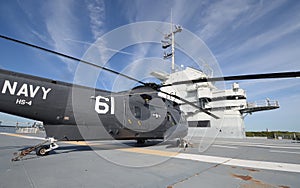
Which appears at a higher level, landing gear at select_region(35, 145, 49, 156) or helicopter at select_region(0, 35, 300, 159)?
helicopter at select_region(0, 35, 300, 159)

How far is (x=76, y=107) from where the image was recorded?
670cm

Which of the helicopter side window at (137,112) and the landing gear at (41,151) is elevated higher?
the helicopter side window at (137,112)

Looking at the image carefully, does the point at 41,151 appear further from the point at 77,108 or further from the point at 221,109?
the point at 221,109

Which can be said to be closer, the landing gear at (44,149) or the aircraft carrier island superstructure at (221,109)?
the landing gear at (44,149)

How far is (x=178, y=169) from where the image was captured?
174 inches

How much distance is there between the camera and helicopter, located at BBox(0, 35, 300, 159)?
5691 millimetres

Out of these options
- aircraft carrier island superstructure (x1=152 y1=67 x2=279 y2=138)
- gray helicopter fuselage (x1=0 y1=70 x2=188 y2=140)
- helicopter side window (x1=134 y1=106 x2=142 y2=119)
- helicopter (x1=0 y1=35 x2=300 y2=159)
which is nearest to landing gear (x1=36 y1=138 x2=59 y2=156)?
helicopter (x1=0 y1=35 x2=300 y2=159)

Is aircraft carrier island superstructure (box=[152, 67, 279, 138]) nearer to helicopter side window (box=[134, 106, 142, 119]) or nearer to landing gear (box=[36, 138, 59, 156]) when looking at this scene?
helicopter side window (box=[134, 106, 142, 119])

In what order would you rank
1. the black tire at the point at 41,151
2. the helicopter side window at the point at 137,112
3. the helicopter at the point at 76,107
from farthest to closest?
the helicopter side window at the point at 137,112, the black tire at the point at 41,151, the helicopter at the point at 76,107

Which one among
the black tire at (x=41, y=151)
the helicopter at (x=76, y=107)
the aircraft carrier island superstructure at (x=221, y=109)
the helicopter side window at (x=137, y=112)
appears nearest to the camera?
the helicopter at (x=76, y=107)

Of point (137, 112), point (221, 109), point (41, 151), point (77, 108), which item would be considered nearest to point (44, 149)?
point (41, 151)

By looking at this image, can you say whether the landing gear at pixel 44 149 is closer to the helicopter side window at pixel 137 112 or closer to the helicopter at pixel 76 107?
the helicopter at pixel 76 107

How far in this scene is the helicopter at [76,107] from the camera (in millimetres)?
5691

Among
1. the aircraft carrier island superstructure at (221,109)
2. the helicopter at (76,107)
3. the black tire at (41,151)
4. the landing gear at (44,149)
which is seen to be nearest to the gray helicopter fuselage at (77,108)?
the helicopter at (76,107)
